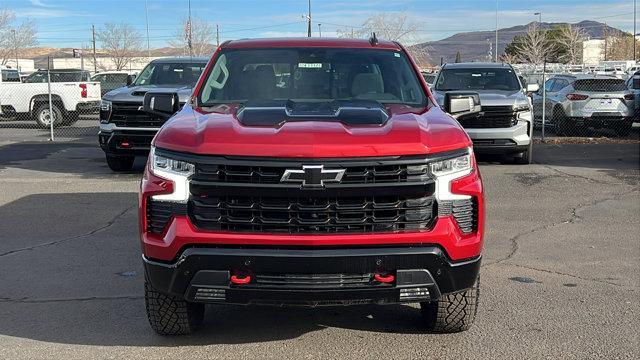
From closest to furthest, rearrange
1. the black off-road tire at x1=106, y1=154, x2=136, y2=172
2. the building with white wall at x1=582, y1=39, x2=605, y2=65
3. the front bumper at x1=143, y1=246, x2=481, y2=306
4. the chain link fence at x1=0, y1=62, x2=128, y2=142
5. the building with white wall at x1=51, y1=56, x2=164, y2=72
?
the front bumper at x1=143, y1=246, x2=481, y2=306
the black off-road tire at x1=106, y1=154, x2=136, y2=172
the chain link fence at x1=0, y1=62, x2=128, y2=142
the building with white wall at x1=51, y1=56, x2=164, y2=72
the building with white wall at x1=582, y1=39, x2=605, y2=65

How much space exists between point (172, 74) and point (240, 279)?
955 cm

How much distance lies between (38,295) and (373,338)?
8.83 ft

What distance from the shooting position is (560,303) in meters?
5.54

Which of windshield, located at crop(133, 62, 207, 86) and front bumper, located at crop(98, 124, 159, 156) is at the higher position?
windshield, located at crop(133, 62, 207, 86)

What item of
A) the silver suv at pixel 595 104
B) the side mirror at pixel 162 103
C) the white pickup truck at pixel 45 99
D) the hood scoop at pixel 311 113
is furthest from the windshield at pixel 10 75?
the hood scoop at pixel 311 113

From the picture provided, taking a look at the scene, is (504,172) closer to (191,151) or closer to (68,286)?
(68,286)

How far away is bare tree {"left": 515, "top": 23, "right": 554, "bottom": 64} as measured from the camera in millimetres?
63328

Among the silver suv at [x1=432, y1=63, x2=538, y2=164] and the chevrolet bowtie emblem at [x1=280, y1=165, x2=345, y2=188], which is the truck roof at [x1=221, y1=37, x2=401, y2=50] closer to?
the chevrolet bowtie emblem at [x1=280, y1=165, x2=345, y2=188]

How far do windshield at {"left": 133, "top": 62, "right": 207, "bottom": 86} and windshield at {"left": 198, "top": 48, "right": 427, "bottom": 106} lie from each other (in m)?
7.26

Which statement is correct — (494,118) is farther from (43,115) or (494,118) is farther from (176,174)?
(43,115)

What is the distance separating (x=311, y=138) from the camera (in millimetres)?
4062

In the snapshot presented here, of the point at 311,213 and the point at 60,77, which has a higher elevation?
the point at 60,77

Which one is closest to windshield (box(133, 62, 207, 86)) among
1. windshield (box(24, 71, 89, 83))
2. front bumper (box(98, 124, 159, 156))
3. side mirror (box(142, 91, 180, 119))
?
front bumper (box(98, 124, 159, 156))

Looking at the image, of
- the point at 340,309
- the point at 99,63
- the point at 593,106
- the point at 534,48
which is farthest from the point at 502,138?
the point at 99,63
